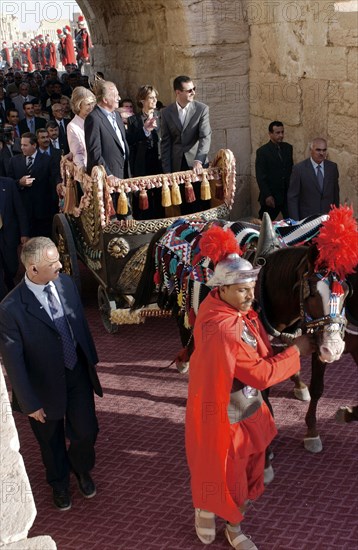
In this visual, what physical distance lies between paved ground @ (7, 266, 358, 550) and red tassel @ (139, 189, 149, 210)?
143 centimetres

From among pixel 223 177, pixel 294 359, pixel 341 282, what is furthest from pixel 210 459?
pixel 223 177

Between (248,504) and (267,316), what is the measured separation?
1.14 meters

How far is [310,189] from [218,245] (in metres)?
4.07

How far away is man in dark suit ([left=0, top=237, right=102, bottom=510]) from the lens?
14.6 ft

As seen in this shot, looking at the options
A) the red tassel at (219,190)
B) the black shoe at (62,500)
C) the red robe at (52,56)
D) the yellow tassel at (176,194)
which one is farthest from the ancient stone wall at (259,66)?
the red robe at (52,56)

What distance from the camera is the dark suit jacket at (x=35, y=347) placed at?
4453mm

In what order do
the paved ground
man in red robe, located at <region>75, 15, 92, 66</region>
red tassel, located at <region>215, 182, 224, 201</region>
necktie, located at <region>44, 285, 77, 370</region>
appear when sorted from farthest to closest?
1. man in red robe, located at <region>75, 15, 92, 66</region>
2. red tassel, located at <region>215, 182, 224, 201</region>
3. necktie, located at <region>44, 285, 77, 370</region>
4. the paved ground

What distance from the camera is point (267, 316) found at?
194 inches

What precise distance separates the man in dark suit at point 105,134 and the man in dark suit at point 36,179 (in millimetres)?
1844

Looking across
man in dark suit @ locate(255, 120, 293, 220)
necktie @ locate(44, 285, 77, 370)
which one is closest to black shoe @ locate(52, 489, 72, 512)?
necktie @ locate(44, 285, 77, 370)

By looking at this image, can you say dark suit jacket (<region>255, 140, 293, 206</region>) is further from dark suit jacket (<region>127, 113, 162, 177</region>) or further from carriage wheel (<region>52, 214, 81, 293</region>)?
carriage wheel (<region>52, 214, 81, 293</region>)

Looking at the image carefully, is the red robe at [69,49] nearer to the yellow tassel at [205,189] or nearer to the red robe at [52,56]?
the red robe at [52,56]

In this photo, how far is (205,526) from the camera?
170 inches

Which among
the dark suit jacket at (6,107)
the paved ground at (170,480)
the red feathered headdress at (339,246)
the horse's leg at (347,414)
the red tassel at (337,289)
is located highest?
the red feathered headdress at (339,246)
